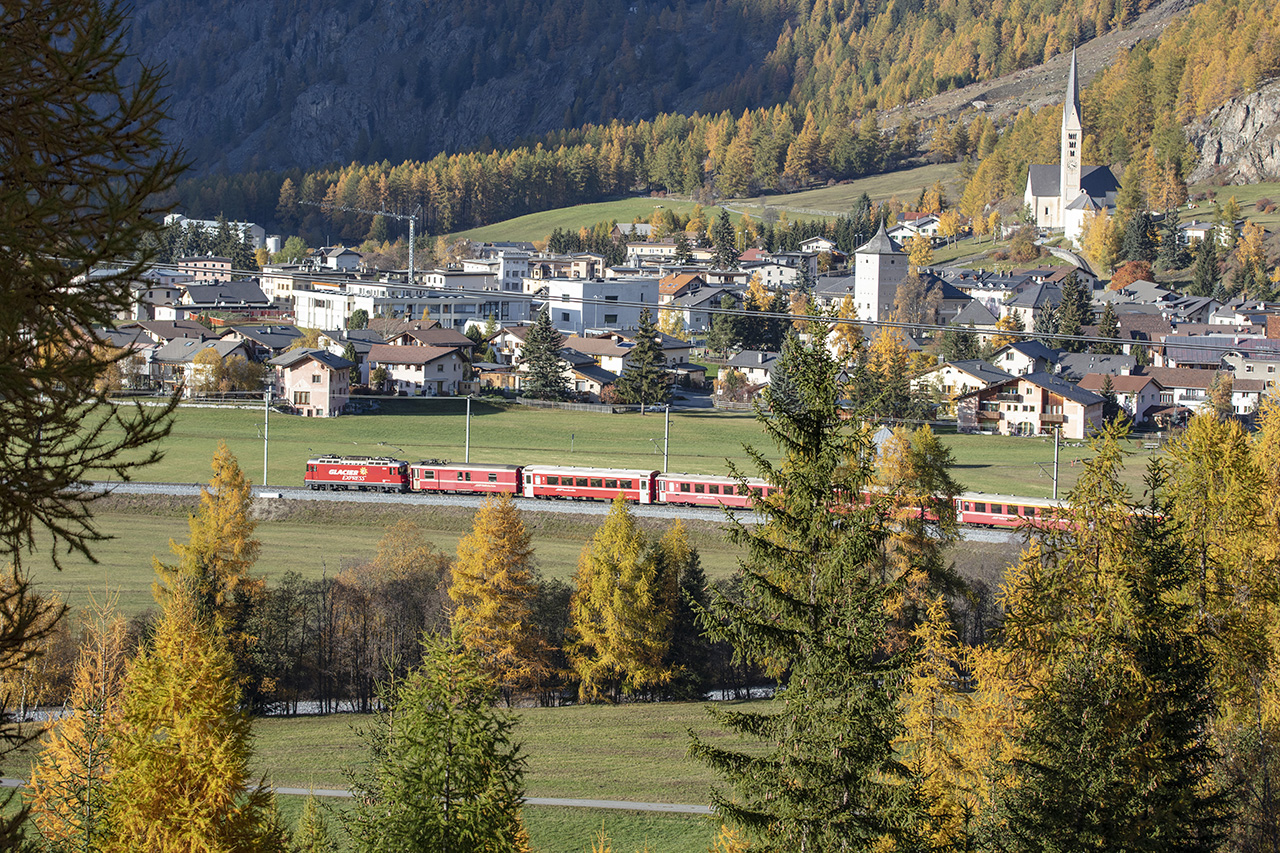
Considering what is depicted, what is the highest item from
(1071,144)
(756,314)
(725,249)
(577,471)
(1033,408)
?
(1071,144)

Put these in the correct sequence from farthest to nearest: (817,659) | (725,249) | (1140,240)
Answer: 1. (725,249)
2. (1140,240)
3. (817,659)

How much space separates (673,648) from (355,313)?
51225mm

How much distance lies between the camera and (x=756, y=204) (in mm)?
138750

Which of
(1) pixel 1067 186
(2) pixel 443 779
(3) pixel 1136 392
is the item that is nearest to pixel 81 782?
(2) pixel 443 779

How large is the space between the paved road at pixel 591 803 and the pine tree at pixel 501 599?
6213mm

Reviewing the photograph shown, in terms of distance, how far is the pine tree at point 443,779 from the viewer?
9.01 meters

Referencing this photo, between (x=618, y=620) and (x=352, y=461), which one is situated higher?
(x=352, y=461)

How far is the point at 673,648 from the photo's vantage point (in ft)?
92.3

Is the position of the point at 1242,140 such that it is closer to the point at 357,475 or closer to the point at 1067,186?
the point at 1067,186

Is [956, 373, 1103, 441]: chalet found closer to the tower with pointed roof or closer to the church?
the tower with pointed roof

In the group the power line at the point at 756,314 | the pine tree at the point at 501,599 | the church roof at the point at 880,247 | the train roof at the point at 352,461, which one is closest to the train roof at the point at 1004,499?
the power line at the point at 756,314

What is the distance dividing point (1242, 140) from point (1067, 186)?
1643 cm

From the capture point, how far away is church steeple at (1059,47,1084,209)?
111750mm

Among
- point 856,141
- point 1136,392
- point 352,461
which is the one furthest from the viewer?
point 856,141
